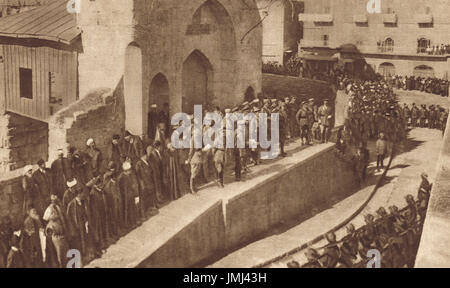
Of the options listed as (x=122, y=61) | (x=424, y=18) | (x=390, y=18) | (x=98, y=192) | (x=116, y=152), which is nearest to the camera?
(x=98, y=192)

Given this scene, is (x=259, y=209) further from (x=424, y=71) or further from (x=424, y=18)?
(x=424, y=18)

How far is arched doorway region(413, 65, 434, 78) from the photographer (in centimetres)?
4650

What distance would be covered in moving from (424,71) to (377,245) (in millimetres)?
35624

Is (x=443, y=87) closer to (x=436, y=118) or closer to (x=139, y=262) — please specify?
(x=436, y=118)

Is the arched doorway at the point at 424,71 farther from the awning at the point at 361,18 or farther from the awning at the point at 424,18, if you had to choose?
the awning at the point at 361,18

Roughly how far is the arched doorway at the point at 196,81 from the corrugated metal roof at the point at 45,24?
5077 millimetres

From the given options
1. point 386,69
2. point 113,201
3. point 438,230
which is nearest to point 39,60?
point 113,201

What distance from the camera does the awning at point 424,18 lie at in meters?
46.2

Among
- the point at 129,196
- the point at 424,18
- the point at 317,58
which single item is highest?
the point at 424,18

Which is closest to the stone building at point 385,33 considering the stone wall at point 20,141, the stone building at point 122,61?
the stone building at point 122,61

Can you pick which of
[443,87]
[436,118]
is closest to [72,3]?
[436,118]

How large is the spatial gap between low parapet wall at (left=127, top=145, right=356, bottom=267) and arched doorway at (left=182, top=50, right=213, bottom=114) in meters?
6.15

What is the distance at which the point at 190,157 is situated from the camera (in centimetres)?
1888

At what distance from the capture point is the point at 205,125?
774 inches
